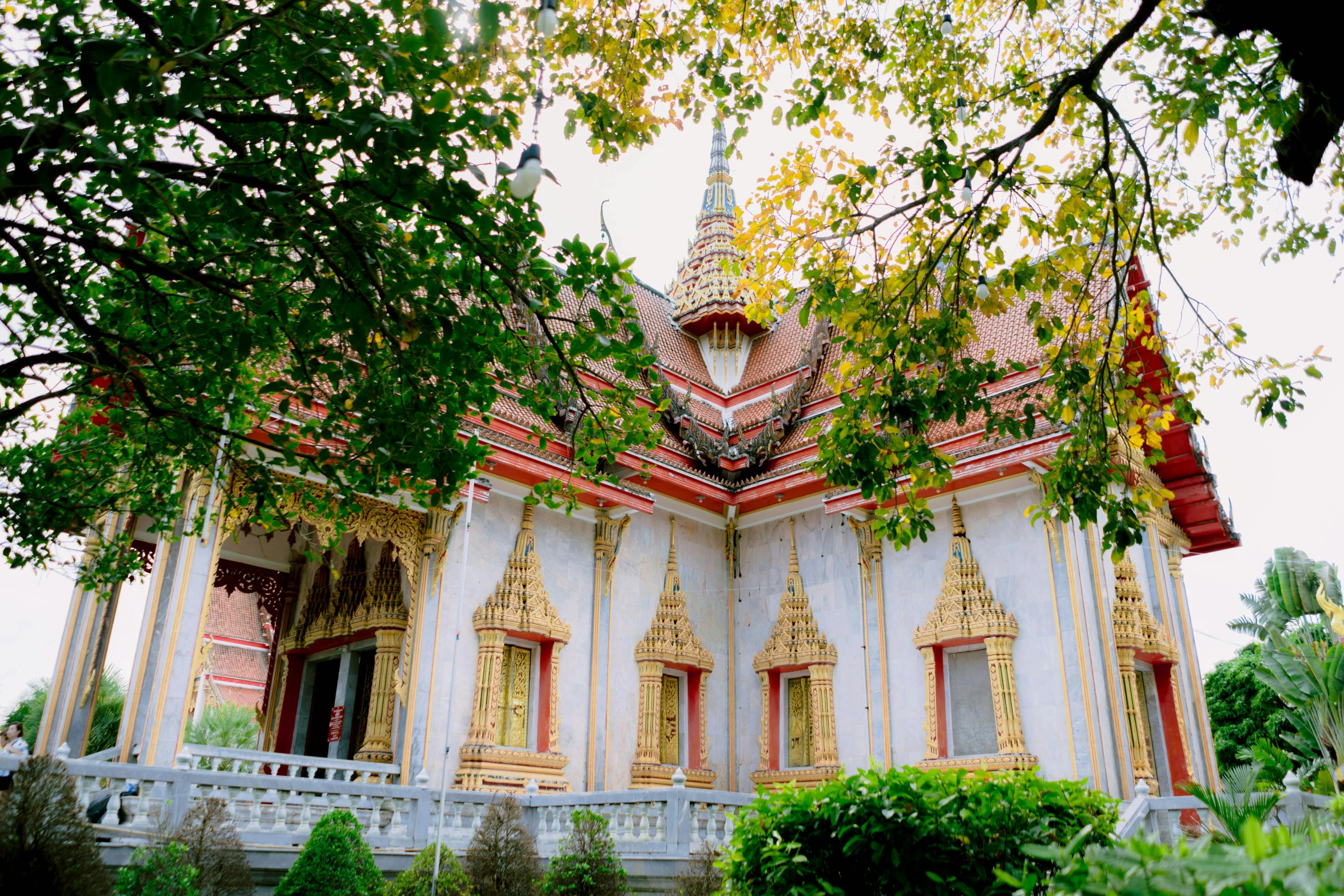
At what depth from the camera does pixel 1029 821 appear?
3.68m

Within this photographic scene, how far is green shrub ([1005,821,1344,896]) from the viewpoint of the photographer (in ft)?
5.22

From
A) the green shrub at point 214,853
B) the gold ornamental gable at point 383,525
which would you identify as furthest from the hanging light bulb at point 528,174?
the gold ornamental gable at point 383,525

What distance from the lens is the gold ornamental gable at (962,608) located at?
10750 millimetres

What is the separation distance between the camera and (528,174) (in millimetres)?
3043

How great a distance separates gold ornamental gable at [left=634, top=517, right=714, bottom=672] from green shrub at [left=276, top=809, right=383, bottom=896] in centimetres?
546

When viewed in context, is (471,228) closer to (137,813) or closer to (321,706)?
(137,813)

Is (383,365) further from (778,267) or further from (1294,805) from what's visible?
(1294,805)

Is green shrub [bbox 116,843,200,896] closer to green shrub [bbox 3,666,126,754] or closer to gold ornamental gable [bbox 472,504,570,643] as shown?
gold ornamental gable [bbox 472,504,570,643]

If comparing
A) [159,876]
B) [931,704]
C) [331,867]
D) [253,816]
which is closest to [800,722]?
[931,704]

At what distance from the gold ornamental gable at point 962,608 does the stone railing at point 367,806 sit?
12.0 ft

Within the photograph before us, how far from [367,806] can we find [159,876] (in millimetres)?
2568

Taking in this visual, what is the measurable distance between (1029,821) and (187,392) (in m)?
4.43

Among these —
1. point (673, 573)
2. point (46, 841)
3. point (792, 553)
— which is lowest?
point (46, 841)

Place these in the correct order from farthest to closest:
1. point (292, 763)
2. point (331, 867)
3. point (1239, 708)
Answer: point (1239, 708) < point (292, 763) < point (331, 867)
